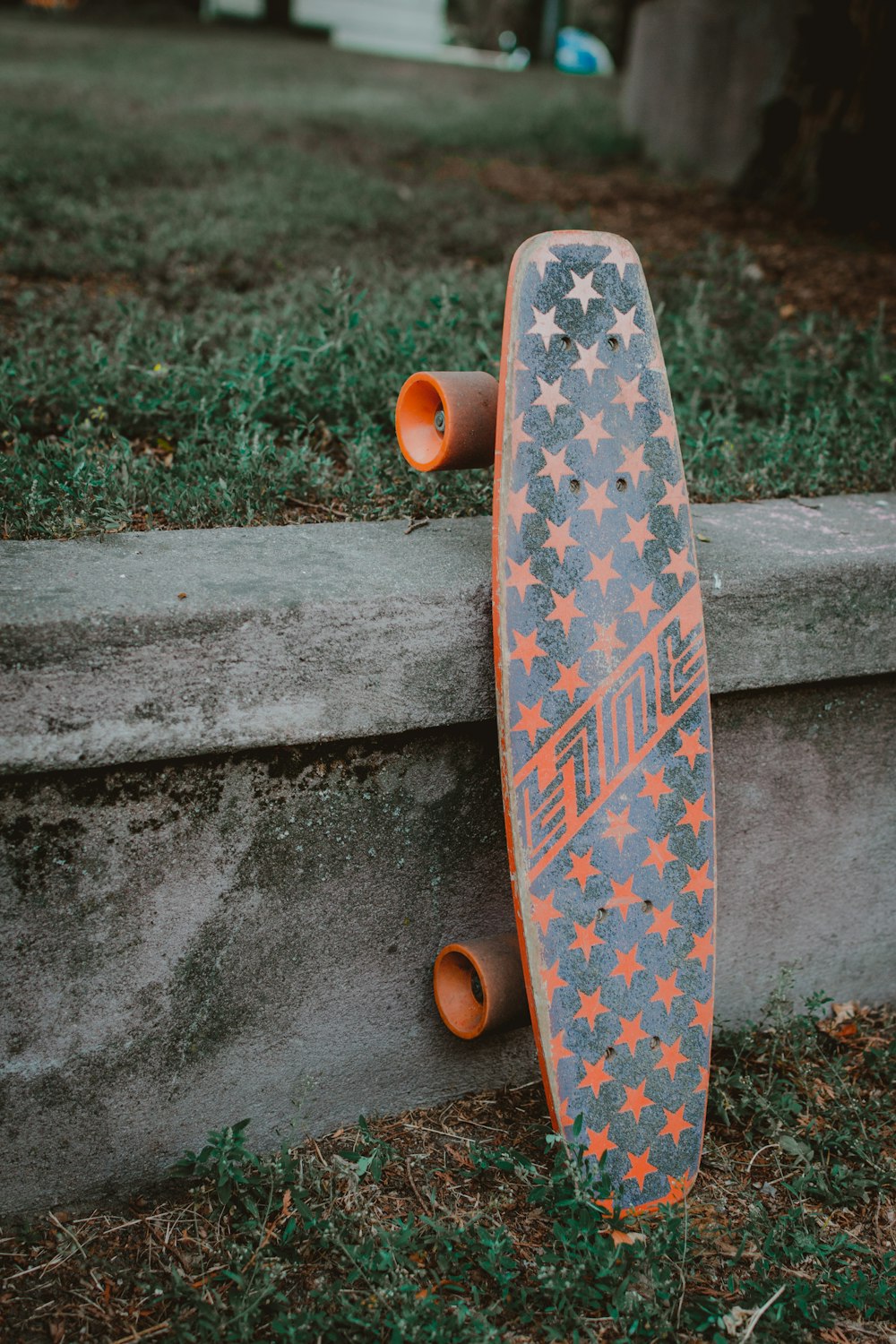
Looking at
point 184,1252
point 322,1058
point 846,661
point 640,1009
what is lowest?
point 184,1252

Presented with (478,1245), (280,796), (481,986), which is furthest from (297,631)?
(478,1245)

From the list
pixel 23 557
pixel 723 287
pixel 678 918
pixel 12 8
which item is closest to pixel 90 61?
pixel 12 8

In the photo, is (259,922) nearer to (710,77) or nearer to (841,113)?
(841,113)

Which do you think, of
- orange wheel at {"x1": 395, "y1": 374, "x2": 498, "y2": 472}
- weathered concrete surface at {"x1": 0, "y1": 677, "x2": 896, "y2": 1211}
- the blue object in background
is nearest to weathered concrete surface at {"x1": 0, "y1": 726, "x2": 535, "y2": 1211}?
weathered concrete surface at {"x1": 0, "y1": 677, "x2": 896, "y2": 1211}

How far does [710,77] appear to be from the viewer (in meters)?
6.07

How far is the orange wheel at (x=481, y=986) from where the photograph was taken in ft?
5.79

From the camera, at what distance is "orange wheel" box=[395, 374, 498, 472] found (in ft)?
5.76

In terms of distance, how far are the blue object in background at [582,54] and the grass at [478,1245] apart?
61.2 ft

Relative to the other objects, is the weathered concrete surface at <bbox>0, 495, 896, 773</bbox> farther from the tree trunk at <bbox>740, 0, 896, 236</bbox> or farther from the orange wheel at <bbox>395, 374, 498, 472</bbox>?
the tree trunk at <bbox>740, 0, 896, 236</bbox>

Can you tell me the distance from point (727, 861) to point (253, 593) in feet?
3.78

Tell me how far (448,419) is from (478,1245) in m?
1.34

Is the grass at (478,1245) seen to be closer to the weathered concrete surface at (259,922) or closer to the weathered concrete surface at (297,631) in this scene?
the weathered concrete surface at (259,922)

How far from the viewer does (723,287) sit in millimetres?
3836

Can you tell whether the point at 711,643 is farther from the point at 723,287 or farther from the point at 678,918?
the point at 723,287
